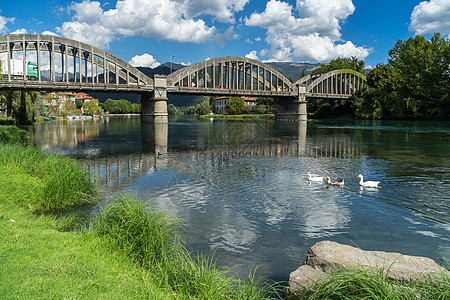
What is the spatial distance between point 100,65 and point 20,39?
18779 millimetres

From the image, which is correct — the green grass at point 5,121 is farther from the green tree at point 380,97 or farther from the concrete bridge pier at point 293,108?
the green tree at point 380,97

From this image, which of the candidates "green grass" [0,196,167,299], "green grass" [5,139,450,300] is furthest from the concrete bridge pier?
"green grass" [0,196,167,299]

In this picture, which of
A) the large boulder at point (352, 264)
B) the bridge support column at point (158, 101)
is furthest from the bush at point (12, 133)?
the bridge support column at point (158, 101)

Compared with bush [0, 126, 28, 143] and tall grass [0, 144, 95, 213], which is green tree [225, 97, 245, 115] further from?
tall grass [0, 144, 95, 213]

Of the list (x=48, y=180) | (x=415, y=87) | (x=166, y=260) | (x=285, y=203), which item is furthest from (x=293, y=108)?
(x=166, y=260)

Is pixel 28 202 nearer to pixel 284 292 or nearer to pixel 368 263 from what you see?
pixel 284 292

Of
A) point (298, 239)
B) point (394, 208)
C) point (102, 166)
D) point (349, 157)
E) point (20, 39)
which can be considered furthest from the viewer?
point (20, 39)

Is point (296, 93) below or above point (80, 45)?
below

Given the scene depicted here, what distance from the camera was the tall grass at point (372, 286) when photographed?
506 cm

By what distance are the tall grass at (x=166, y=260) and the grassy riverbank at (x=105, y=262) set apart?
2cm

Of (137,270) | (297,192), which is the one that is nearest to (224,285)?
(137,270)

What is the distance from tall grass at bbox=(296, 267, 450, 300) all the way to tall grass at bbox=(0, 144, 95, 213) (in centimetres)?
871

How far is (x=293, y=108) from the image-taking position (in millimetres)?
119750

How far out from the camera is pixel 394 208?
39.6 feet
